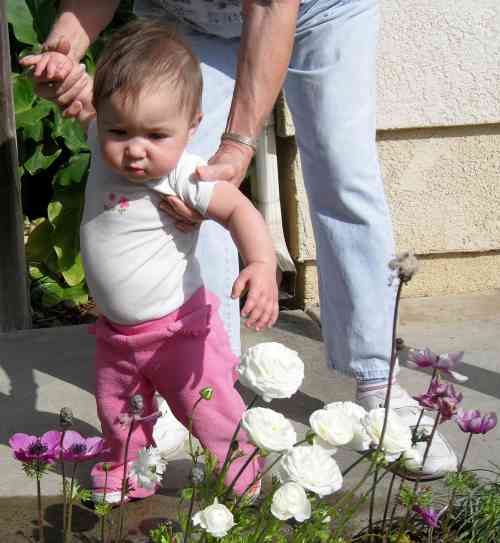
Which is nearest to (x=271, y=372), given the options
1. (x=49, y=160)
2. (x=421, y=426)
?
(x=421, y=426)

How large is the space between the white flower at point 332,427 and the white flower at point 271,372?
0.07 m

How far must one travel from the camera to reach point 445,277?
4215mm

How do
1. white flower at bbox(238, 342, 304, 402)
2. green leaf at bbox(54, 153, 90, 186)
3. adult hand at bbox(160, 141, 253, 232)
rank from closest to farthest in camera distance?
white flower at bbox(238, 342, 304, 402) → adult hand at bbox(160, 141, 253, 232) → green leaf at bbox(54, 153, 90, 186)

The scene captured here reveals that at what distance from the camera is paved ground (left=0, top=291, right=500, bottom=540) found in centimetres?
284

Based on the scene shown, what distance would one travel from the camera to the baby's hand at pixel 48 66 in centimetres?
238

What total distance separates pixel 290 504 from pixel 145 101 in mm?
928

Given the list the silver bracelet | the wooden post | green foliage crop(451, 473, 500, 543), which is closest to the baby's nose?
the silver bracelet

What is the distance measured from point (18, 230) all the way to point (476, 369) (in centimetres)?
174

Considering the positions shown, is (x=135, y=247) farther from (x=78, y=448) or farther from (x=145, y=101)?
(x=78, y=448)

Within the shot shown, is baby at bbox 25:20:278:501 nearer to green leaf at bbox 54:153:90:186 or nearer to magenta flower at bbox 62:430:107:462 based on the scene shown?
magenta flower at bbox 62:430:107:462

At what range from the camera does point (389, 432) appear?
1.76 m

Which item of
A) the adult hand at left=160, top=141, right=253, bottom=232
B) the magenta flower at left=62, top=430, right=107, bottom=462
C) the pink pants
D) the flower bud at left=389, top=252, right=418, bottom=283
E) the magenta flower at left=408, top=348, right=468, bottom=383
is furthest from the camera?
the pink pants

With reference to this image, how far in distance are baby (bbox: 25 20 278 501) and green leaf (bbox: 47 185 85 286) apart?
5.75 feet

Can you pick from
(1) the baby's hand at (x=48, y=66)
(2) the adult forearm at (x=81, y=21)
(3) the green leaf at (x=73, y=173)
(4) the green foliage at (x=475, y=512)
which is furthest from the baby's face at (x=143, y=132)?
(3) the green leaf at (x=73, y=173)
